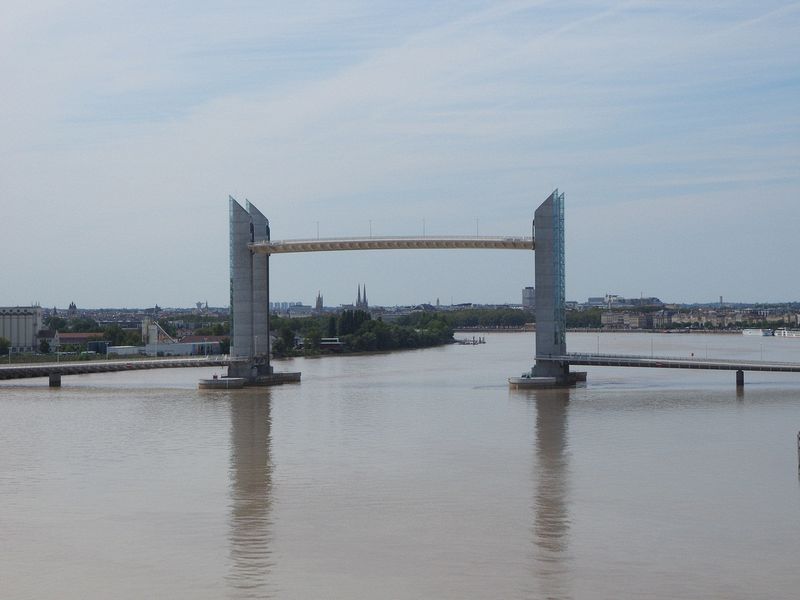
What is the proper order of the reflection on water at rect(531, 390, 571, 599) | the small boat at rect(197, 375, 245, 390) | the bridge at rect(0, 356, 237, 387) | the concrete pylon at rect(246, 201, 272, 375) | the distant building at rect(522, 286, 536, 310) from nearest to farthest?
the reflection on water at rect(531, 390, 571, 599) < the small boat at rect(197, 375, 245, 390) < the bridge at rect(0, 356, 237, 387) < the concrete pylon at rect(246, 201, 272, 375) < the distant building at rect(522, 286, 536, 310)

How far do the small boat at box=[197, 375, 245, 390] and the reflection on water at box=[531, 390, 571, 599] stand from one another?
13.2 meters

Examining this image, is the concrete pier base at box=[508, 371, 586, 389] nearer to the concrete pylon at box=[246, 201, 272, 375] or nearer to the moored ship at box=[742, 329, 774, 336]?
the concrete pylon at box=[246, 201, 272, 375]

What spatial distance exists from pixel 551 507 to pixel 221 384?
22631mm

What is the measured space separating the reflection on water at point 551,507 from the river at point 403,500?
5 cm

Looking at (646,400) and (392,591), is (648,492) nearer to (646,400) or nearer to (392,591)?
(392,591)

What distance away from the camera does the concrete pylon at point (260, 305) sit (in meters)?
38.5

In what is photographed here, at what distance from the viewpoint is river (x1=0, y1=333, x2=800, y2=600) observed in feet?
39.1

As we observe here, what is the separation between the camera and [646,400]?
3127cm

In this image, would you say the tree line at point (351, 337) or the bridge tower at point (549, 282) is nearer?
the bridge tower at point (549, 282)

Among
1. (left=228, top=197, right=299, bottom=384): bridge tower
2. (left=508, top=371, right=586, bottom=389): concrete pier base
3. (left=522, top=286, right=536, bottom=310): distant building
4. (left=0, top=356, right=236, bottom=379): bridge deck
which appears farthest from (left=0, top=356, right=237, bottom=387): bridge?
(left=522, top=286, right=536, bottom=310): distant building

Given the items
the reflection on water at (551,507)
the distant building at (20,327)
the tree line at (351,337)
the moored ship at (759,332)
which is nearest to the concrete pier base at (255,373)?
the reflection on water at (551,507)

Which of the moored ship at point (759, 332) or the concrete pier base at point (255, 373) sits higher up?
the moored ship at point (759, 332)

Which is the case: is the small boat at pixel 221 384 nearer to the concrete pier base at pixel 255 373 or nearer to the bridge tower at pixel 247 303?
the concrete pier base at pixel 255 373

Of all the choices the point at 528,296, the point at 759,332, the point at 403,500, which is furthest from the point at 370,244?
the point at 528,296
